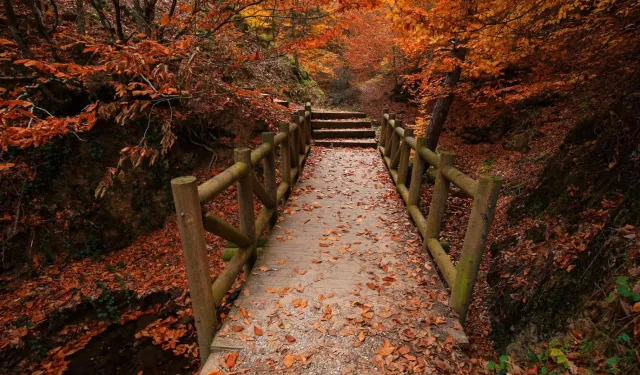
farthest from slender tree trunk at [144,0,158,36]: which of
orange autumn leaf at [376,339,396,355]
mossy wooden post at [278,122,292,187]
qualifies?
orange autumn leaf at [376,339,396,355]

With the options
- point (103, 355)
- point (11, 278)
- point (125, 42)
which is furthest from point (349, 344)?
point (11, 278)

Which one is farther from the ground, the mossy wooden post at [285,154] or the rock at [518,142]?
the mossy wooden post at [285,154]

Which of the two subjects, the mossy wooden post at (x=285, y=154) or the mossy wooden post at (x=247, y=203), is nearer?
the mossy wooden post at (x=247, y=203)

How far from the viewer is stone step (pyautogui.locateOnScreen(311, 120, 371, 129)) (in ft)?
35.6

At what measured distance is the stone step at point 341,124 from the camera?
10836 millimetres

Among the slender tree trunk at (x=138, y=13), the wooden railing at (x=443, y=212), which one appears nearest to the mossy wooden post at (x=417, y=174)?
the wooden railing at (x=443, y=212)

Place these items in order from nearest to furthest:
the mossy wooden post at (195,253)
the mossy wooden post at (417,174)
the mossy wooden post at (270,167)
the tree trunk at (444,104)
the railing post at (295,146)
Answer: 1. the mossy wooden post at (195,253)
2. the mossy wooden post at (270,167)
3. the mossy wooden post at (417,174)
4. the railing post at (295,146)
5. the tree trunk at (444,104)

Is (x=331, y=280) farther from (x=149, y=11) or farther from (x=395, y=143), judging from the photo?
(x=149, y=11)

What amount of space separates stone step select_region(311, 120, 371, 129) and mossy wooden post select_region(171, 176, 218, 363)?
869cm

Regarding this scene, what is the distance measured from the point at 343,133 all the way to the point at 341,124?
26.2 inches

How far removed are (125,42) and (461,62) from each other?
277 inches

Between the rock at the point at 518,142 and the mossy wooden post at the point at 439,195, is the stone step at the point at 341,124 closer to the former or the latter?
the rock at the point at 518,142

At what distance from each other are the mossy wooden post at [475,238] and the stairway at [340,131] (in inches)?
297

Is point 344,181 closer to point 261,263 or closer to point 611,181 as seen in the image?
point 261,263
